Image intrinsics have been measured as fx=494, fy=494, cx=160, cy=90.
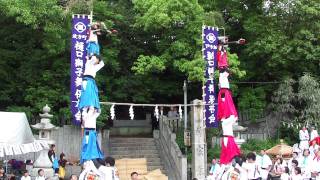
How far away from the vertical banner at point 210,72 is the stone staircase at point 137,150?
3.58 m

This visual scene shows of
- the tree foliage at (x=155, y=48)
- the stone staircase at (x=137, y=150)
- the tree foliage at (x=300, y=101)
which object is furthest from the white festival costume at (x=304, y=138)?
the stone staircase at (x=137, y=150)

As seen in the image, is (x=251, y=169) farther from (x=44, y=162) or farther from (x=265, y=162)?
(x=44, y=162)

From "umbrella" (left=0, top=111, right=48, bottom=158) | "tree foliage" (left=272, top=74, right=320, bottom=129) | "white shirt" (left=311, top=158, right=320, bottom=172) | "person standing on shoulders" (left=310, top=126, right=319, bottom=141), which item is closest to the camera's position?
"umbrella" (left=0, top=111, right=48, bottom=158)

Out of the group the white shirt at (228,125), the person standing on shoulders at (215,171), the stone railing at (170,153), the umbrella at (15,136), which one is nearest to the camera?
the person standing on shoulders at (215,171)

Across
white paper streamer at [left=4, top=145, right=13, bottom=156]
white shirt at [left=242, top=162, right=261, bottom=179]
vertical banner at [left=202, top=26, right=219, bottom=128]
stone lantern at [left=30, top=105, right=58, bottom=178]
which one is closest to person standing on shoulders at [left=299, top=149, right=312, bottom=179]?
white shirt at [left=242, top=162, right=261, bottom=179]

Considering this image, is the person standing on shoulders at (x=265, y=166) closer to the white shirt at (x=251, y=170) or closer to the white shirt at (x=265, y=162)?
the white shirt at (x=265, y=162)

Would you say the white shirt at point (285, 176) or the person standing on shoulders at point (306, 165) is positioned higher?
the person standing on shoulders at point (306, 165)

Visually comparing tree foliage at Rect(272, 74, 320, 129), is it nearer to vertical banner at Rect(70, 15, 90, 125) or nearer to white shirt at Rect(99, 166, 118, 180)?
vertical banner at Rect(70, 15, 90, 125)

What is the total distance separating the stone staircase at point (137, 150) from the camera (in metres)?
22.1

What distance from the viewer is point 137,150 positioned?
74.8ft

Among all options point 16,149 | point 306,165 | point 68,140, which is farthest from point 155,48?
point 16,149

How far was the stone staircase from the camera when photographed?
2206 centimetres

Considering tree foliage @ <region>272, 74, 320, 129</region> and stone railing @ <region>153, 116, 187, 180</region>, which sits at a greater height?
tree foliage @ <region>272, 74, 320, 129</region>

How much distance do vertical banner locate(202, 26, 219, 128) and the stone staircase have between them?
141 inches
